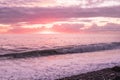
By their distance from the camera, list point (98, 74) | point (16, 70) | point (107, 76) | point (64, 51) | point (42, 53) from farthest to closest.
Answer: point (64, 51) → point (42, 53) → point (16, 70) → point (98, 74) → point (107, 76)

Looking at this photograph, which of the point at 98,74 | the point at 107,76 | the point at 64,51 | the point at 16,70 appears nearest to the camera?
the point at 107,76

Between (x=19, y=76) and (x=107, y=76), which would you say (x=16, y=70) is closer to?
(x=19, y=76)

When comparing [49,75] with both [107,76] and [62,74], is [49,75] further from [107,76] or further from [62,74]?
[107,76]

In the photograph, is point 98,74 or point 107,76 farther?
point 98,74

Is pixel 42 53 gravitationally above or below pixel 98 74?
below

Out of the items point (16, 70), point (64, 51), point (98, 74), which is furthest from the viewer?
point (64, 51)

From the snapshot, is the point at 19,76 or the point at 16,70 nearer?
the point at 19,76

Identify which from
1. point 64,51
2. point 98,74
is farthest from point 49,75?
point 64,51

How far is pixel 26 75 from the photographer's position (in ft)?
67.2

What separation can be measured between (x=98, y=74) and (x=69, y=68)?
469 cm

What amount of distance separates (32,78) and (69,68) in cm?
529

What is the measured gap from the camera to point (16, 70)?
22562mm

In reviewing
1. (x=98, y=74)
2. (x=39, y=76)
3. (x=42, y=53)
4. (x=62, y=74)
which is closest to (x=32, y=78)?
(x=39, y=76)

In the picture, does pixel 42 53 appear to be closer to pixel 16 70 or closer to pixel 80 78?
pixel 16 70
